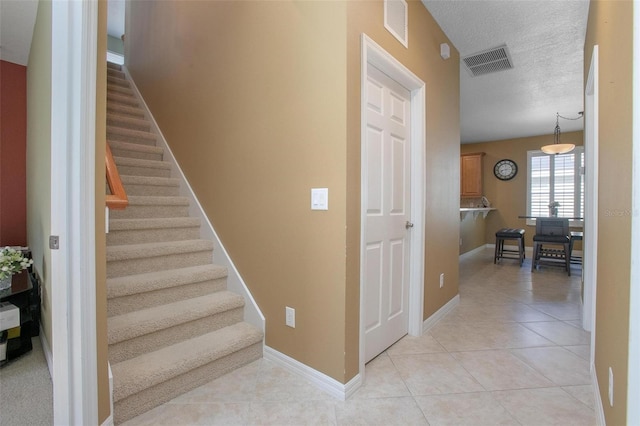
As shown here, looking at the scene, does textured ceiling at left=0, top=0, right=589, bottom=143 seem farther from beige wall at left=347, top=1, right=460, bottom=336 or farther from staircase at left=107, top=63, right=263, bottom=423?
staircase at left=107, top=63, right=263, bottom=423

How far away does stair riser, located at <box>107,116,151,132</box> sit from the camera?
131 inches

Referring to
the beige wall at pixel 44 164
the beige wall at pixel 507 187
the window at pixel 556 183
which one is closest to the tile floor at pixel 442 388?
the beige wall at pixel 44 164

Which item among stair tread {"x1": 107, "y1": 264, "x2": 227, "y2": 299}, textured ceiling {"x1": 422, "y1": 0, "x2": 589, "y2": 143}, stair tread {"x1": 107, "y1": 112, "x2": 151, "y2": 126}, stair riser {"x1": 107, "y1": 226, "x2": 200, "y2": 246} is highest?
textured ceiling {"x1": 422, "y1": 0, "x2": 589, "y2": 143}

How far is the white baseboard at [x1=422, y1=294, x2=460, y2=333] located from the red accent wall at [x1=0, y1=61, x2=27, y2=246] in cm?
438

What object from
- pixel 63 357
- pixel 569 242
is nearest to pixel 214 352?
pixel 63 357

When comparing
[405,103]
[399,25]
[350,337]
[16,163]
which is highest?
[399,25]

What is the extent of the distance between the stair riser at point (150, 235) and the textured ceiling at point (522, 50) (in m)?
2.74

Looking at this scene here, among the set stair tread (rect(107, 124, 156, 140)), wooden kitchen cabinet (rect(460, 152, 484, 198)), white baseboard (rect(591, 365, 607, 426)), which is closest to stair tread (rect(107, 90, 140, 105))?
stair tread (rect(107, 124, 156, 140))

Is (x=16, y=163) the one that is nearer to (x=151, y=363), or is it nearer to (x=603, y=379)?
(x=151, y=363)

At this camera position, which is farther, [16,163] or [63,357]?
[16,163]

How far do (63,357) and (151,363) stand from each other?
532 millimetres

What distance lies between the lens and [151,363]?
1675 mm

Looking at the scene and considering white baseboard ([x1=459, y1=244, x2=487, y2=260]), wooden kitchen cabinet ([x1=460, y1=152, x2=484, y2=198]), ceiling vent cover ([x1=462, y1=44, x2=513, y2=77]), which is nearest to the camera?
ceiling vent cover ([x1=462, y1=44, x2=513, y2=77])

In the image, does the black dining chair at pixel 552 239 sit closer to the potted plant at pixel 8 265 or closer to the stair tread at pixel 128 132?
the stair tread at pixel 128 132
